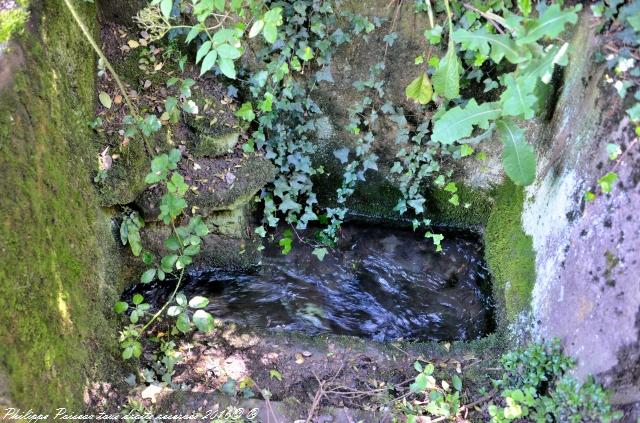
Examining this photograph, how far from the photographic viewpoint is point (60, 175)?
2885 mm

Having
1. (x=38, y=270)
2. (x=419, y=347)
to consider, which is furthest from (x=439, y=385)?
(x=38, y=270)

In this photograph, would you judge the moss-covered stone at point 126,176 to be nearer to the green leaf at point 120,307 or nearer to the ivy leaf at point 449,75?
the green leaf at point 120,307

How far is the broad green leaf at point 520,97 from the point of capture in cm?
290

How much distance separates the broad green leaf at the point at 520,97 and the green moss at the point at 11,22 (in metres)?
2.86

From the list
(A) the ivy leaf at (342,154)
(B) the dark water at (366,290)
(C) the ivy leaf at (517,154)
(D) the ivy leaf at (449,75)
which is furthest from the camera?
(A) the ivy leaf at (342,154)

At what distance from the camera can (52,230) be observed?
273 centimetres

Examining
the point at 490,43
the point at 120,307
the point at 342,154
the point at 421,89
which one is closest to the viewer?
the point at 490,43

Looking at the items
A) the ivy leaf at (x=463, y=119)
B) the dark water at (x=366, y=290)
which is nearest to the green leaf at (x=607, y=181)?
the ivy leaf at (x=463, y=119)

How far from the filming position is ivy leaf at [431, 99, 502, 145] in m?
3.17

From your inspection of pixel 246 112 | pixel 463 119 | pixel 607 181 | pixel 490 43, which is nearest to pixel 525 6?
pixel 490 43

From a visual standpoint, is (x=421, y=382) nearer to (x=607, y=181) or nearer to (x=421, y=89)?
(x=607, y=181)

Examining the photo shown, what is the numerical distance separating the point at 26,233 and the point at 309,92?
2.38 meters

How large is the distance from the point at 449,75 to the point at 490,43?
1.20 feet

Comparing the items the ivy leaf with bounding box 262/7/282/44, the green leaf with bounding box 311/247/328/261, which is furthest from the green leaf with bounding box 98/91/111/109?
the green leaf with bounding box 311/247/328/261
